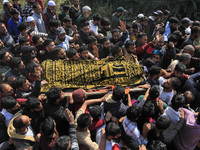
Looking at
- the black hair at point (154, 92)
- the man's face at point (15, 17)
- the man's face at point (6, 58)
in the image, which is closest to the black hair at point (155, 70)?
the black hair at point (154, 92)

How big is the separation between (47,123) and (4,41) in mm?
3408

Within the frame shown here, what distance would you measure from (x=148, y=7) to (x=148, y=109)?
27.1 feet

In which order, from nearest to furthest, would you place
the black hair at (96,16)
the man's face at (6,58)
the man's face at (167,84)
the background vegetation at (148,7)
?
1. the man's face at (167,84)
2. the man's face at (6,58)
3. the black hair at (96,16)
4. the background vegetation at (148,7)

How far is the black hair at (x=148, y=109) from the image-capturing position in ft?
9.48

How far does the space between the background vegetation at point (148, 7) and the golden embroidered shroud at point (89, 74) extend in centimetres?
628

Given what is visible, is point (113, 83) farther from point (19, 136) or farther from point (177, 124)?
point (19, 136)

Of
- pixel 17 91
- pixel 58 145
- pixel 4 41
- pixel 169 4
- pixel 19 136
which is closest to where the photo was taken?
pixel 58 145

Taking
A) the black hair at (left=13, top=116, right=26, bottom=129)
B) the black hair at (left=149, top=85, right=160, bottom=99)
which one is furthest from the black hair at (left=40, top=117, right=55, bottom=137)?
the black hair at (left=149, top=85, right=160, bottom=99)

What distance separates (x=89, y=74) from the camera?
3.78 m

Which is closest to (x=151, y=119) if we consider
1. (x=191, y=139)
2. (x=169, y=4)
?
(x=191, y=139)

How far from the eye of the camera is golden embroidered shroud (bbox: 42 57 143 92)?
3691 millimetres

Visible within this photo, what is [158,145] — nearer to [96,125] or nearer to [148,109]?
[148,109]

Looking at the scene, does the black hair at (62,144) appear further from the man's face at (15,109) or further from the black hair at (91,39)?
the black hair at (91,39)

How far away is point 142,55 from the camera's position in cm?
502
